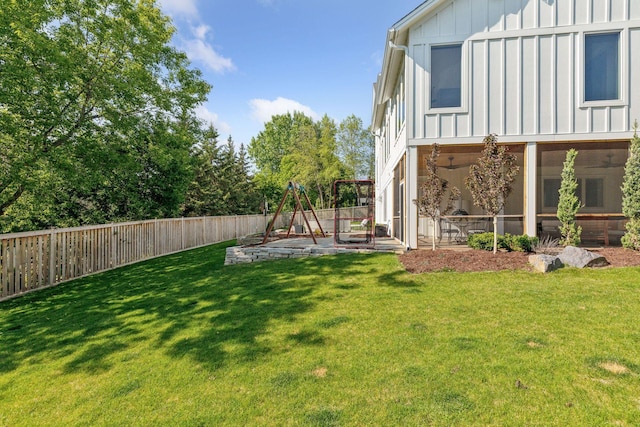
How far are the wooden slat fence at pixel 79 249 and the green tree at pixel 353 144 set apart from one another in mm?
24965

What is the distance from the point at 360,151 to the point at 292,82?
63.6 ft

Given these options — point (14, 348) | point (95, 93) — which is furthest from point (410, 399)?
point (95, 93)

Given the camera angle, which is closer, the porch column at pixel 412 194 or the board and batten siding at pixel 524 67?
the board and batten siding at pixel 524 67

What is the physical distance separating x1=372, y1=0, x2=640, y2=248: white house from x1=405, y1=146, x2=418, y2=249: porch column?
0.03m

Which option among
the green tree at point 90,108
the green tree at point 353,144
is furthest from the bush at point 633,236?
the green tree at point 353,144

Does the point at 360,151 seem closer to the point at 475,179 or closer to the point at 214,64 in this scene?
the point at 214,64

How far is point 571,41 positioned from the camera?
8.23 metres

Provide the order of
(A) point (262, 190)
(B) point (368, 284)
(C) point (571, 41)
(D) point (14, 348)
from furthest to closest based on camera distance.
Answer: (A) point (262, 190)
(C) point (571, 41)
(B) point (368, 284)
(D) point (14, 348)

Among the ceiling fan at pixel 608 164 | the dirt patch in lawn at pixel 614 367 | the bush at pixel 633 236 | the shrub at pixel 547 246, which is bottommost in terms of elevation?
the dirt patch in lawn at pixel 614 367

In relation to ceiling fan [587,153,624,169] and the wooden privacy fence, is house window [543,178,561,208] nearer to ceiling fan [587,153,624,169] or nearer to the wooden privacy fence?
ceiling fan [587,153,624,169]

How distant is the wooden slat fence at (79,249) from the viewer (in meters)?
7.32

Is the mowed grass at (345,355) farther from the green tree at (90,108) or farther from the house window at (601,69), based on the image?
the green tree at (90,108)

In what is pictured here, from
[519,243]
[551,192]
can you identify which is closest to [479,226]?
[519,243]

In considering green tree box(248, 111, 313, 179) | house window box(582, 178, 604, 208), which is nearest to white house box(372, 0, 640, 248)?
house window box(582, 178, 604, 208)
